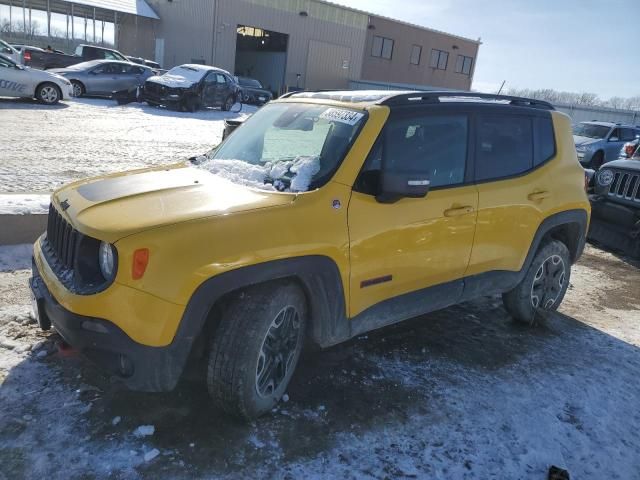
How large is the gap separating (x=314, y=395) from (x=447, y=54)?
5063 cm

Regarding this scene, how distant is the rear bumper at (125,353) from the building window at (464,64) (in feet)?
173

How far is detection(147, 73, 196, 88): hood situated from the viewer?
1842 cm

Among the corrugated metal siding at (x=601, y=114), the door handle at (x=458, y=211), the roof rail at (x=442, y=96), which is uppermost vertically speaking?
the corrugated metal siding at (x=601, y=114)

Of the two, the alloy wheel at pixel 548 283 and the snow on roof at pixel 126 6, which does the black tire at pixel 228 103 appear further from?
the alloy wheel at pixel 548 283

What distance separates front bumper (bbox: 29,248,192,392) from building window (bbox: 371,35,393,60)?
43182 millimetres

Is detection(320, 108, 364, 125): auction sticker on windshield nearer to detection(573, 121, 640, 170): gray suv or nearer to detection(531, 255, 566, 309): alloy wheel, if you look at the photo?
detection(531, 255, 566, 309): alloy wheel

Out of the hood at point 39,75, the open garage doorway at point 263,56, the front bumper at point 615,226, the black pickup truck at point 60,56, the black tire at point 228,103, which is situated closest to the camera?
the front bumper at point 615,226

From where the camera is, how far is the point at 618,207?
761 centimetres

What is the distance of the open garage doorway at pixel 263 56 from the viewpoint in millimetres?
38153

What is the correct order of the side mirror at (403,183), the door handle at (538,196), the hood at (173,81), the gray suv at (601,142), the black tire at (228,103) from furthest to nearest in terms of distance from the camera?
the black tire at (228,103)
the hood at (173,81)
the gray suv at (601,142)
the door handle at (538,196)
the side mirror at (403,183)

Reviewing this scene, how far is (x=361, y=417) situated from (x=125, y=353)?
1.40 meters

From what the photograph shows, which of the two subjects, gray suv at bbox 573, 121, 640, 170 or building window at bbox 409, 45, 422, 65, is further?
building window at bbox 409, 45, 422, 65

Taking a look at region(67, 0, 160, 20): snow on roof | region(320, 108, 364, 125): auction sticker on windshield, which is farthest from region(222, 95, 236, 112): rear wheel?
region(320, 108, 364, 125): auction sticker on windshield

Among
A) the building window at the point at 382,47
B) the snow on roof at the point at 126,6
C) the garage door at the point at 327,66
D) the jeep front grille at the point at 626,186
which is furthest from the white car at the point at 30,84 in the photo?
the building window at the point at 382,47
